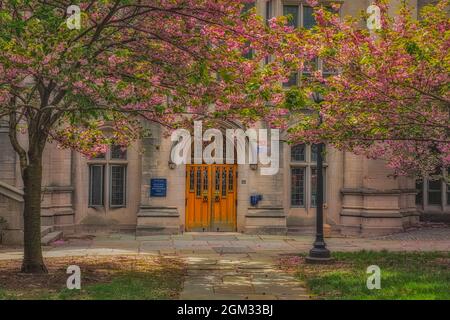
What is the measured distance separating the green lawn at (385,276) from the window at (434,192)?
26.2 feet

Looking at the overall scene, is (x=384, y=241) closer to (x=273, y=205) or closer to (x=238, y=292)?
(x=273, y=205)

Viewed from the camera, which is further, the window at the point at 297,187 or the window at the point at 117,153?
the window at the point at 297,187

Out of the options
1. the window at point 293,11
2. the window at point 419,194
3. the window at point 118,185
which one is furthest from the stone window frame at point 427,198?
the window at point 118,185

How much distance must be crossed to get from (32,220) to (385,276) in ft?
23.9

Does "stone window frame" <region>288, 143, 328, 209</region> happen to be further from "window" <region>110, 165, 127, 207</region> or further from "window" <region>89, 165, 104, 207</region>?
"window" <region>89, 165, 104, 207</region>

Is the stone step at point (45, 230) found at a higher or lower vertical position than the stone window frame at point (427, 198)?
lower

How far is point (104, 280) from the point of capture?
11820mm

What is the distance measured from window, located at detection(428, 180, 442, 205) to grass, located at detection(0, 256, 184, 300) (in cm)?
1324

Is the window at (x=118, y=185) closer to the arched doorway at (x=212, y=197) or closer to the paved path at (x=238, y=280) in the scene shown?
the arched doorway at (x=212, y=197)

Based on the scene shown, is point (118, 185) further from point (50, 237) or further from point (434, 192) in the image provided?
point (434, 192)

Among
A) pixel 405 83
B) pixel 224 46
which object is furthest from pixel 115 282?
pixel 405 83

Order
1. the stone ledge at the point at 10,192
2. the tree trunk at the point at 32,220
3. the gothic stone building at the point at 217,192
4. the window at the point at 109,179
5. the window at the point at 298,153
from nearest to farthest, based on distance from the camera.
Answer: the tree trunk at the point at 32,220 → the stone ledge at the point at 10,192 → the gothic stone building at the point at 217,192 → the window at the point at 109,179 → the window at the point at 298,153

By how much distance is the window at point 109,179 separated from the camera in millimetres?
21703

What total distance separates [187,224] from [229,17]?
1170 centimetres
